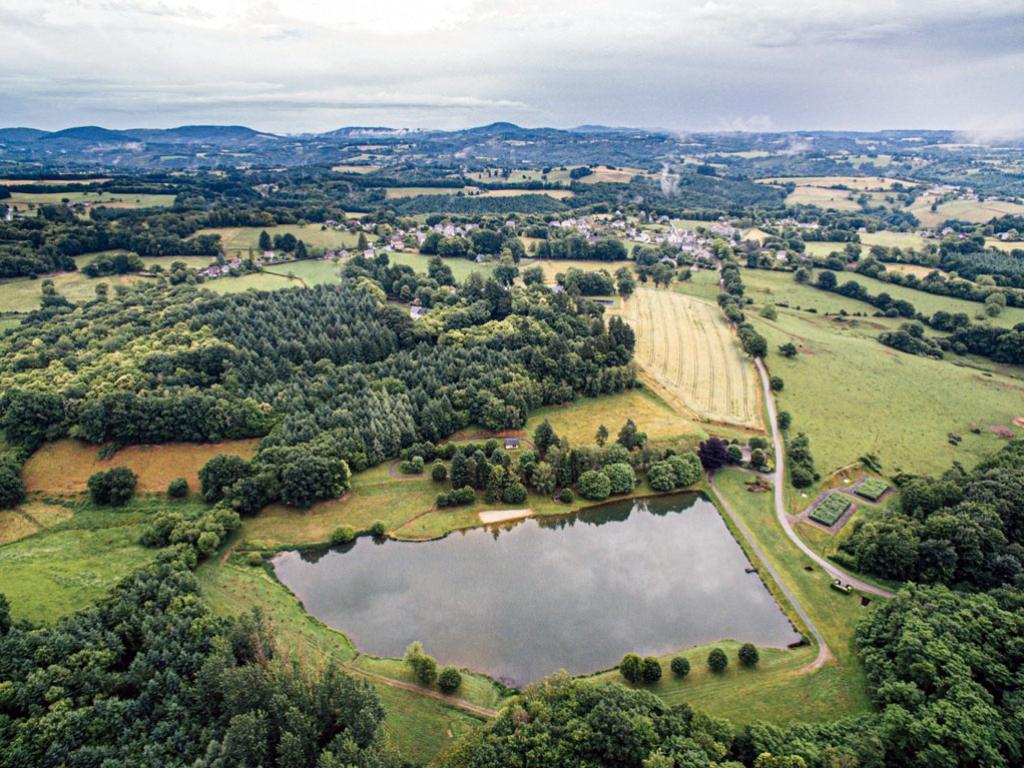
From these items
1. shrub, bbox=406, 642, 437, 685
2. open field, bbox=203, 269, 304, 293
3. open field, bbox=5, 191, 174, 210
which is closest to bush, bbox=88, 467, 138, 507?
shrub, bbox=406, 642, 437, 685

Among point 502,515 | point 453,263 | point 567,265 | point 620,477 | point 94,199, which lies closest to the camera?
point 502,515

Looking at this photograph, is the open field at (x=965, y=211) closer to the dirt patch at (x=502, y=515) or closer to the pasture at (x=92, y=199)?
the dirt patch at (x=502, y=515)

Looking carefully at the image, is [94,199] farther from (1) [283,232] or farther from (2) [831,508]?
(2) [831,508]

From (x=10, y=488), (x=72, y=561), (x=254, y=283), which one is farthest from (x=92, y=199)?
(x=72, y=561)

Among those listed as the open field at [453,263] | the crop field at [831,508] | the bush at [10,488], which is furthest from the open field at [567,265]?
the bush at [10,488]

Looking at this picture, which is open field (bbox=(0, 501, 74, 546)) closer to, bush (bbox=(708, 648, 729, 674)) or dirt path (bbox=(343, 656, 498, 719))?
dirt path (bbox=(343, 656, 498, 719))

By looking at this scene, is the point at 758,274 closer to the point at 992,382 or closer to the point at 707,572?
the point at 992,382

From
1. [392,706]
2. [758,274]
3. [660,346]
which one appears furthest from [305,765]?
[758,274]
